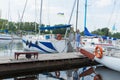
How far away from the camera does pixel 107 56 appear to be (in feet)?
57.4

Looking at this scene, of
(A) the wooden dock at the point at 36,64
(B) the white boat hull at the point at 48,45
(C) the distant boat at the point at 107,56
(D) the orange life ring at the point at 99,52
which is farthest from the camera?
(B) the white boat hull at the point at 48,45

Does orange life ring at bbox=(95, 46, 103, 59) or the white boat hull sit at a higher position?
orange life ring at bbox=(95, 46, 103, 59)

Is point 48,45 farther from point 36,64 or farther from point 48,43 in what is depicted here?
point 36,64

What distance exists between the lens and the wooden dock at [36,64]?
14.8 m

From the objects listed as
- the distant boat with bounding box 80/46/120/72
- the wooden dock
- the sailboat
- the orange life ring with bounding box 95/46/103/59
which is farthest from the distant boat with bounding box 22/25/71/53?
the orange life ring with bounding box 95/46/103/59

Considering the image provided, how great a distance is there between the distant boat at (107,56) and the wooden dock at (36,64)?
0.99 metres

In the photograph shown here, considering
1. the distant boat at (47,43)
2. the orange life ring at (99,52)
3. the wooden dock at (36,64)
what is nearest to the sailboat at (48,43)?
A: the distant boat at (47,43)

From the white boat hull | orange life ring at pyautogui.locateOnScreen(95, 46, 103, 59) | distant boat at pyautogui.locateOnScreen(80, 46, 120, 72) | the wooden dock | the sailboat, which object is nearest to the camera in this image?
the wooden dock

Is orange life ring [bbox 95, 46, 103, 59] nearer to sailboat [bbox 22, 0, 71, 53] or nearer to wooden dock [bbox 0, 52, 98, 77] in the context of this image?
wooden dock [bbox 0, 52, 98, 77]

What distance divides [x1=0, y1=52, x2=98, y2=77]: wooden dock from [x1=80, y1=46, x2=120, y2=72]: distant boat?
99 centimetres

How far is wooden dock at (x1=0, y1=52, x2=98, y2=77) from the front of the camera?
48.6ft

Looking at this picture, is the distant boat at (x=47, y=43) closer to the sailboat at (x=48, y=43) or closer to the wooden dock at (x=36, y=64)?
the sailboat at (x=48, y=43)

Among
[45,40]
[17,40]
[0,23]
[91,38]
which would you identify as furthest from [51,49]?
[0,23]

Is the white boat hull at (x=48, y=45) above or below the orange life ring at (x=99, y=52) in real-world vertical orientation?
below
